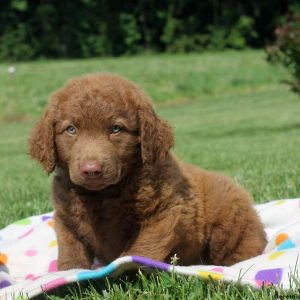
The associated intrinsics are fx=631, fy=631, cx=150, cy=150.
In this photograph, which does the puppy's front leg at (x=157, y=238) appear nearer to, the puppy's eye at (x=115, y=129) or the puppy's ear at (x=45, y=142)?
the puppy's eye at (x=115, y=129)

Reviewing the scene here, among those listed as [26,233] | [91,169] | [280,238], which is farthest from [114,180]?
[26,233]

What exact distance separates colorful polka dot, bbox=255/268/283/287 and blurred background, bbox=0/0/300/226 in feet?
8.29

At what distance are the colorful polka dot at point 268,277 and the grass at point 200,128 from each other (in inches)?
3.3

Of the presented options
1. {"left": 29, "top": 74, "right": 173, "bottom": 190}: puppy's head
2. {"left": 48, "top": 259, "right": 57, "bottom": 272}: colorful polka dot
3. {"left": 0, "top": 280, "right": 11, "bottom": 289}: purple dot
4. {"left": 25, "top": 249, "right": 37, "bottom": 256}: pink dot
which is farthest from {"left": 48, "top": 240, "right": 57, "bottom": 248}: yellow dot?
{"left": 29, "top": 74, "right": 173, "bottom": 190}: puppy's head

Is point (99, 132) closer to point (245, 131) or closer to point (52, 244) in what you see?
point (52, 244)

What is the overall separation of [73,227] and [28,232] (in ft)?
4.12

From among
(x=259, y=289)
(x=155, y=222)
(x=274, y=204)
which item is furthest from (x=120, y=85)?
(x=274, y=204)

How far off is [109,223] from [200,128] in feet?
46.8

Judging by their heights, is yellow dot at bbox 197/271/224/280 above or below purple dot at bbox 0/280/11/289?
above

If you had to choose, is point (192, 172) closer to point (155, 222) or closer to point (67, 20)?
point (155, 222)

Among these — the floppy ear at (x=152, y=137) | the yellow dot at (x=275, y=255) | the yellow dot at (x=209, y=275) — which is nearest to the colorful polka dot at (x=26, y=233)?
the floppy ear at (x=152, y=137)

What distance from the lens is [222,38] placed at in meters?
48.3

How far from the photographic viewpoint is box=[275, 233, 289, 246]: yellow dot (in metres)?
4.06

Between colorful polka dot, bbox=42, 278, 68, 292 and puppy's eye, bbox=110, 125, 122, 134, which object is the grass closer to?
colorful polka dot, bbox=42, 278, 68, 292
